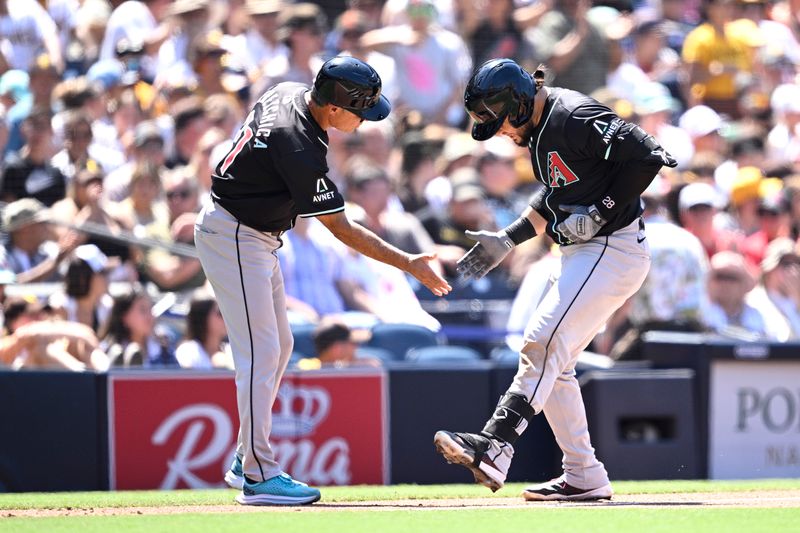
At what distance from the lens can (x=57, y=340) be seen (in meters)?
8.50

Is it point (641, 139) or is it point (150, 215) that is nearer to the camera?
point (641, 139)

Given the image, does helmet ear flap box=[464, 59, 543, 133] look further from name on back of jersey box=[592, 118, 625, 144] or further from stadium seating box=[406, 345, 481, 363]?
stadium seating box=[406, 345, 481, 363]

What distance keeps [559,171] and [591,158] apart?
0.49ft

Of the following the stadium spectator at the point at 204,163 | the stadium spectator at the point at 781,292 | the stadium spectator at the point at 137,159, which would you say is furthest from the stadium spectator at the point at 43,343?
the stadium spectator at the point at 781,292

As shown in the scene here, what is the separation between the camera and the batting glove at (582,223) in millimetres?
5777

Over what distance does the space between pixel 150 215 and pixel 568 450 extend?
4.70 meters

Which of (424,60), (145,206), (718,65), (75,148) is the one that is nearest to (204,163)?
(145,206)

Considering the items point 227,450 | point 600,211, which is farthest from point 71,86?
point 600,211

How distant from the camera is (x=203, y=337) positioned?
8.77 meters

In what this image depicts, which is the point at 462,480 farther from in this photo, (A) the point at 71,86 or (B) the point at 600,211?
(A) the point at 71,86

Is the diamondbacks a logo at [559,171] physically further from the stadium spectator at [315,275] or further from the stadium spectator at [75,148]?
the stadium spectator at [75,148]

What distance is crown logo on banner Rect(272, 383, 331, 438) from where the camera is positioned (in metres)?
8.48

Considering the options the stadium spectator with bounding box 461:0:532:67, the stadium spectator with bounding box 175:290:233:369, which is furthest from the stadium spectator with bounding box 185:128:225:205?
the stadium spectator with bounding box 461:0:532:67

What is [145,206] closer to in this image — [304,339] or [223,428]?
[304,339]
